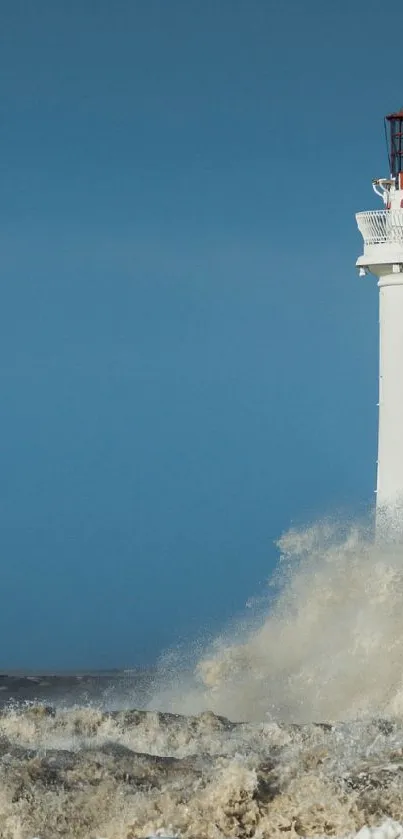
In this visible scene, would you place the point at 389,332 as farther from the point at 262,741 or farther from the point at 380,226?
the point at 262,741

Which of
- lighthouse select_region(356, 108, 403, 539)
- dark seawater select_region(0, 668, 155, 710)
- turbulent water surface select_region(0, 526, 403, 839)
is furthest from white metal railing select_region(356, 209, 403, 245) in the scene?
dark seawater select_region(0, 668, 155, 710)

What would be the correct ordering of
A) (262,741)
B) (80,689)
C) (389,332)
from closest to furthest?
(262,741) → (389,332) → (80,689)

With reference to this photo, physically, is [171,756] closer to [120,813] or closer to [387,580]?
[120,813]

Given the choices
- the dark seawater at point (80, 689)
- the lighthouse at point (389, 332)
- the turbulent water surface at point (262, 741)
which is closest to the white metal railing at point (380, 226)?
the lighthouse at point (389, 332)

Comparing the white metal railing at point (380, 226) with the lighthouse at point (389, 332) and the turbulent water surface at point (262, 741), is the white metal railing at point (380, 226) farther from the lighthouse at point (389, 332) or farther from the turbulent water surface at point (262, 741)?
the turbulent water surface at point (262, 741)

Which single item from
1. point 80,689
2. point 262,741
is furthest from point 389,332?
point 80,689

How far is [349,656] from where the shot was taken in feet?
60.3

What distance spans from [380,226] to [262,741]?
41.1 feet

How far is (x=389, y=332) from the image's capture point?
73.0ft

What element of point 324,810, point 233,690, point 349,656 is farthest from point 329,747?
point 233,690

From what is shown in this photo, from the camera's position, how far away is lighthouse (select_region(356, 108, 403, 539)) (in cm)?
2205

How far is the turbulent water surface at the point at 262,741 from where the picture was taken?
33.5ft

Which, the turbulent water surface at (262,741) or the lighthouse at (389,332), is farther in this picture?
the lighthouse at (389,332)

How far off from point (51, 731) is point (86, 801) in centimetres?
341
